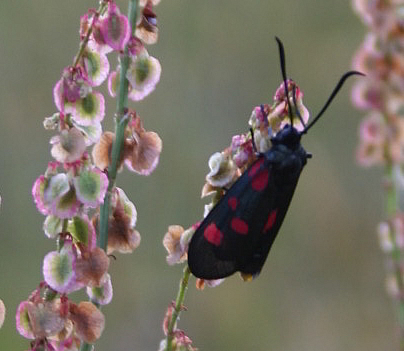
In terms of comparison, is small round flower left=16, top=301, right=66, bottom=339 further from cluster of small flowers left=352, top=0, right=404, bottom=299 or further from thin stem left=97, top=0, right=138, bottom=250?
cluster of small flowers left=352, top=0, right=404, bottom=299

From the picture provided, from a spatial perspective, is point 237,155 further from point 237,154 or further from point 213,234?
point 213,234

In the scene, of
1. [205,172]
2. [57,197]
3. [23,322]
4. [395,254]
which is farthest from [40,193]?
[205,172]

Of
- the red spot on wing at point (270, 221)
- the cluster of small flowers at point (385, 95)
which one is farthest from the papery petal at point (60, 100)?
the cluster of small flowers at point (385, 95)

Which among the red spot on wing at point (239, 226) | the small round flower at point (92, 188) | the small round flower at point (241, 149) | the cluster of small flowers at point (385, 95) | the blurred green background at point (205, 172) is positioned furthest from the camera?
the blurred green background at point (205, 172)

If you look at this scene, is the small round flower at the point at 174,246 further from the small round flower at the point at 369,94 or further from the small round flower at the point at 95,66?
the small round flower at the point at 369,94

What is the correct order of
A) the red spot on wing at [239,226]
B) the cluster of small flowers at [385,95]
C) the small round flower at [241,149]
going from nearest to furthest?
the small round flower at [241,149], the red spot on wing at [239,226], the cluster of small flowers at [385,95]

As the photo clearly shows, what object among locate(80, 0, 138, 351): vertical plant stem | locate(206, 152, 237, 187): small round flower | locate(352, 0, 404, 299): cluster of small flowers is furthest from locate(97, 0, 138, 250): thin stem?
locate(352, 0, 404, 299): cluster of small flowers
